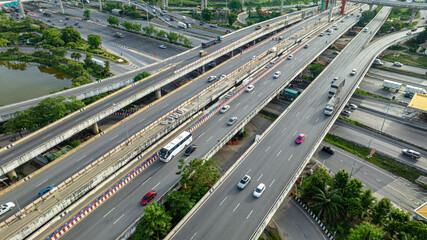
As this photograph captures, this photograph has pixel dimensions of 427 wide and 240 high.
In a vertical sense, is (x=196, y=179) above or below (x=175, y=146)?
below

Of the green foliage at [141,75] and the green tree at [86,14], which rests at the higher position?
the green tree at [86,14]

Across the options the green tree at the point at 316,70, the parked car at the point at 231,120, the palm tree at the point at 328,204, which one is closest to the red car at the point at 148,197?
the parked car at the point at 231,120

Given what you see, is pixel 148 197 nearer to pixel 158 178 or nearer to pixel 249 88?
pixel 158 178

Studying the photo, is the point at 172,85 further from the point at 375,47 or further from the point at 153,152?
the point at 375,47

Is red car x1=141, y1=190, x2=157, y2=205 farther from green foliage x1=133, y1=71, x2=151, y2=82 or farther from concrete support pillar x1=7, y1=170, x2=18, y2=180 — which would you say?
green foliage x1=133, y1=71, x2=151, y2=82

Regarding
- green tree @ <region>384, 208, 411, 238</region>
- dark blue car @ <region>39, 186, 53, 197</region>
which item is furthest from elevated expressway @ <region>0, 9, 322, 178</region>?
green tree @ <region>384, 208, 411, 238</region>

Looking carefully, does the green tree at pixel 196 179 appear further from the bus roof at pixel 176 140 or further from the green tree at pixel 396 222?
the green tree at pixel 396 222

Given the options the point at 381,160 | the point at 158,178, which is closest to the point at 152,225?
the point at 158,178
